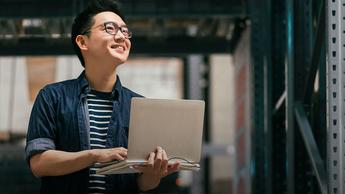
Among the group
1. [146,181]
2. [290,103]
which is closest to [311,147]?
[290,103]

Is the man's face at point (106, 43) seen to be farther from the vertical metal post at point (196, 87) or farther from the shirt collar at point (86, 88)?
the vertical metal post at point (196, 87)

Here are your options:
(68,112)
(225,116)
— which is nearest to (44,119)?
(68,112)

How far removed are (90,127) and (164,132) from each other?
32 cm

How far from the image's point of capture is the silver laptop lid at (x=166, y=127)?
3127mm

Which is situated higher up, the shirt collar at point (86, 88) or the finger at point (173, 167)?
the shirt collar at point (86, 88)

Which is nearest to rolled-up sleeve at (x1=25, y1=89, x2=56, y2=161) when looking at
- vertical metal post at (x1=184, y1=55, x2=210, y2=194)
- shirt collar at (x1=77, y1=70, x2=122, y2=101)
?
shirt collar at (x1=77, y1=70, x2=122, y2=101)

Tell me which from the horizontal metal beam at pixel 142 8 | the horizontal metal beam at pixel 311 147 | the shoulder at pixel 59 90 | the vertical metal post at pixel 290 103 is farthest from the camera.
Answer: the horizontal metal beam at pixel 142 8

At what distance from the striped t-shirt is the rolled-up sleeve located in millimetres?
157

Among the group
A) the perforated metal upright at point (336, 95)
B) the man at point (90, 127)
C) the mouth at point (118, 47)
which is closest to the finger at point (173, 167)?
the man at point (90, 127)

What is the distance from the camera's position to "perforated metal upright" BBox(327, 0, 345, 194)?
370 centimetres

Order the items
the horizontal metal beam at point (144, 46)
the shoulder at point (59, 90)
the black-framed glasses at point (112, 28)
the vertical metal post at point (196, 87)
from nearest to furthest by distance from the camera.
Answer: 1. the shoulder at point (59, 90)
2. the black-framed glasses at point (112, 28)
3. the horizontal metal beam at point (144, 46)
4. the vertical metal post at point (196, 87)

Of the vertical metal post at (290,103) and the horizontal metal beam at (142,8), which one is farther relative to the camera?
the horizontal metal beam at (142,8)

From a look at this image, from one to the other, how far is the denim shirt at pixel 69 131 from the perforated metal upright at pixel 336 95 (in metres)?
0.97

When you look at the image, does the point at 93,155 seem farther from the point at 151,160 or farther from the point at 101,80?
the point at 101,80
